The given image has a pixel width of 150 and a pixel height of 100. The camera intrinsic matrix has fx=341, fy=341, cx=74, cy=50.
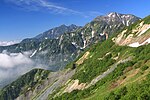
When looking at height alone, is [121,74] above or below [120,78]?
above

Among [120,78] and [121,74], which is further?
[121,74]

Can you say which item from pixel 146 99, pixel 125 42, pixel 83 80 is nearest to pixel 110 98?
pixel 146 99

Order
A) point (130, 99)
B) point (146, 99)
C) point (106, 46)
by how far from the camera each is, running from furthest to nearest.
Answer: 1. point (106, 46)
2. point (130, 99)
3. point (146, 99)

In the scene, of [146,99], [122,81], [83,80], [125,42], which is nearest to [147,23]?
[125,42]

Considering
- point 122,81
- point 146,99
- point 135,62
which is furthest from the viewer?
point 135,62

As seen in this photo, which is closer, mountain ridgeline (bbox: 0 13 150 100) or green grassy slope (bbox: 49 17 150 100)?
green grassy slope (bbox: 49 17 150 100)

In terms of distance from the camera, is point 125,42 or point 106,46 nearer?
point 125,42

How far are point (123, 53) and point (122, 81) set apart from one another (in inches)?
1615

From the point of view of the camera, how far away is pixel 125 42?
487ft

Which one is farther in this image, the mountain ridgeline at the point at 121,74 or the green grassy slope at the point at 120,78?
the mountain ridgeline at the point at 121,74

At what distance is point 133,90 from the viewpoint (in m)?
64.4

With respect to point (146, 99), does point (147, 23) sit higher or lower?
higher

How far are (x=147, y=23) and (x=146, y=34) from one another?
1574 cm

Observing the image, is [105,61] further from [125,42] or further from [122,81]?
[122,81]
